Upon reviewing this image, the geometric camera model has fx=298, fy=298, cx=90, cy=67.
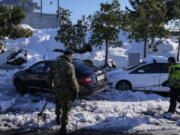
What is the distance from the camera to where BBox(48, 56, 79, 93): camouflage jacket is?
6.38 metres

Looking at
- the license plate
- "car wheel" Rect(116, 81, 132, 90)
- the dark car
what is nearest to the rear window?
the dark car

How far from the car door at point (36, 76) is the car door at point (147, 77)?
12.6ft

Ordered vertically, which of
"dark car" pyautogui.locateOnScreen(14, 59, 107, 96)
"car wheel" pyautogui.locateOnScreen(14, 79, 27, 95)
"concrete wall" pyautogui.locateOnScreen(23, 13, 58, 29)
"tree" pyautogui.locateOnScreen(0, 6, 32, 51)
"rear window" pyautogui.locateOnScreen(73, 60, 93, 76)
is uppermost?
"concrete wall" pyautogui.locateOnScreen(23, 13, 58, 29)

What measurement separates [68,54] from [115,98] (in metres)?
4.83

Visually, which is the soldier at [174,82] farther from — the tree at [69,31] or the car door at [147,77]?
the tree at [69,31]

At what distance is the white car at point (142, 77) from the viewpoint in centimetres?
1217

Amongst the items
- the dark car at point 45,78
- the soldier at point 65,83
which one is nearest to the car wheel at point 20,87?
the dark car at point 45,78

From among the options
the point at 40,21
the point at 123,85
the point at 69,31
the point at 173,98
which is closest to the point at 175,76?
the point at 173,98

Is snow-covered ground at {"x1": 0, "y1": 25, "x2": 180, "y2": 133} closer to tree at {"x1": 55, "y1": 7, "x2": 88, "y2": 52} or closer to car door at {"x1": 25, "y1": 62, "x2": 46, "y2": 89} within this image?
car door at {"x1": 25, "y1": 62, "x2": 46, "y2": 89}

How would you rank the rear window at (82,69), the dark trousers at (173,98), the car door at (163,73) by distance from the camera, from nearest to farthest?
the dark trousers at (173,98) → the rear window at (82,69) → the car door at (163,73)

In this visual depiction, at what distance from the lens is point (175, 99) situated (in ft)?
27.6

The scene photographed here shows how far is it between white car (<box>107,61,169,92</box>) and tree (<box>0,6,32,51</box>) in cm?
435

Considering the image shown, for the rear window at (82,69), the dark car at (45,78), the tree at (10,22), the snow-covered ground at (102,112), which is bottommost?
the snow-covered ground at (102,112)

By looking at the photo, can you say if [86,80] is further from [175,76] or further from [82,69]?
[175,76]
